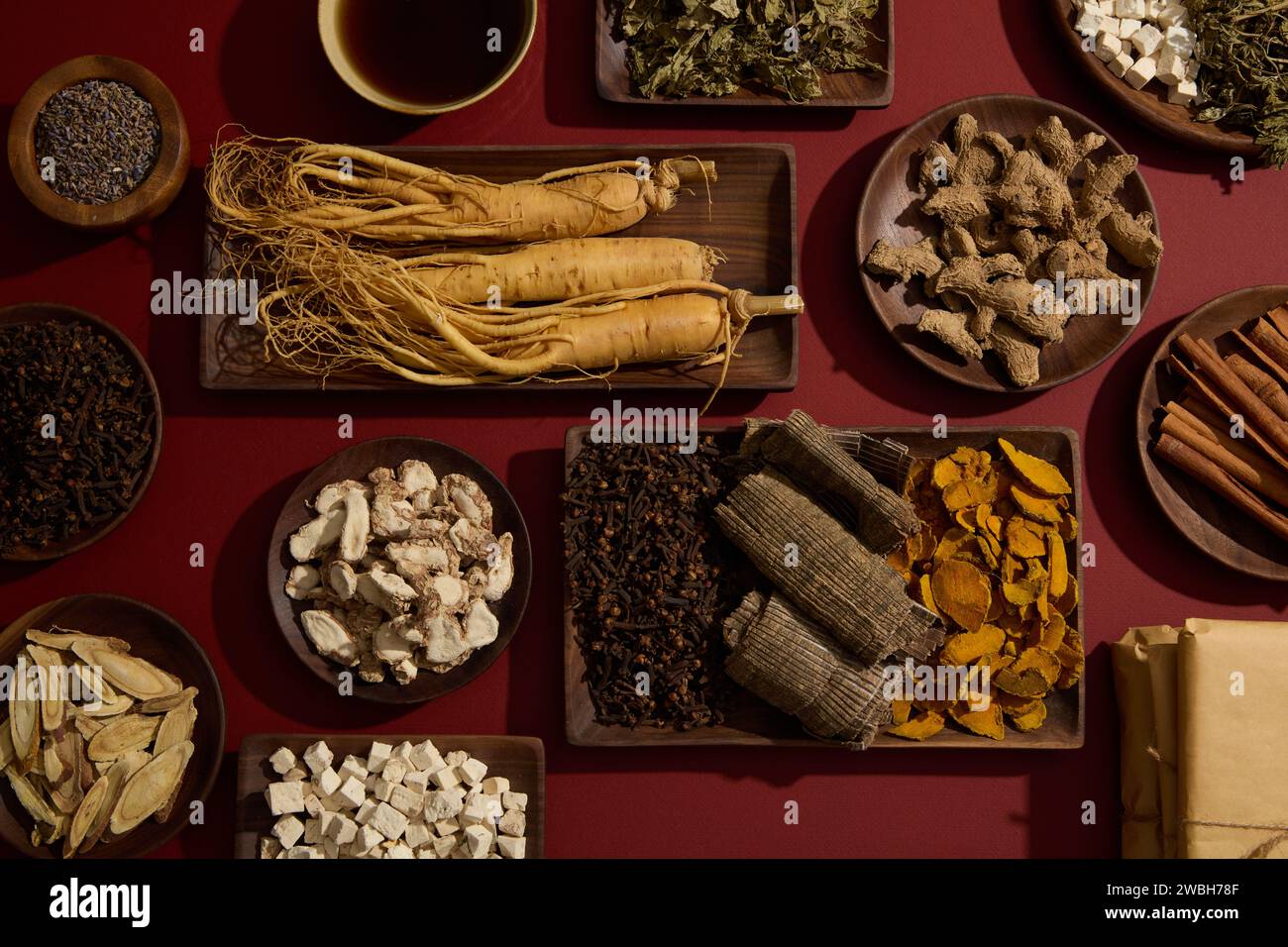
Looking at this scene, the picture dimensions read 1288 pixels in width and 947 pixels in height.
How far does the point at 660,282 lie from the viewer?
244 centimetres

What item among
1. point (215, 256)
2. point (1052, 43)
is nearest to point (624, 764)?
point (215, 256)

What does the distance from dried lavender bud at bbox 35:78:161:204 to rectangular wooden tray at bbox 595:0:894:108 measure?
1.18 metres

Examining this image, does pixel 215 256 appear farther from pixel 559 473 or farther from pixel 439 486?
pixel 559 473

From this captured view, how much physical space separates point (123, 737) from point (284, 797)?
416 mm

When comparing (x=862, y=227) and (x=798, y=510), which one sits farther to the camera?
(x=862, y=227)

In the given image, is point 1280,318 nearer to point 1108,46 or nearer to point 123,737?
point 1108,46

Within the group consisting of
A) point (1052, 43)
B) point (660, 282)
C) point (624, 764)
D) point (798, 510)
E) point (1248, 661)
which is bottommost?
point (624, 764)

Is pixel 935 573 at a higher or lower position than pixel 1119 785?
higher

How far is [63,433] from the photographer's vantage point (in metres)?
2.34

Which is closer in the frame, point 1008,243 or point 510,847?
point 510,847

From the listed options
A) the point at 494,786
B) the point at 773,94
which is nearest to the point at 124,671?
the point at 494,786

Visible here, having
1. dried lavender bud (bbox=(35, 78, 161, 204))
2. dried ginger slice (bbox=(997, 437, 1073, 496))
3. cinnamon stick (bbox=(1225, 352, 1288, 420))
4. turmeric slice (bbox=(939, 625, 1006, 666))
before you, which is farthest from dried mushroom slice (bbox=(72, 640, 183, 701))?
cinnamon stick (bbox=(1225, 352, 1288, 420))

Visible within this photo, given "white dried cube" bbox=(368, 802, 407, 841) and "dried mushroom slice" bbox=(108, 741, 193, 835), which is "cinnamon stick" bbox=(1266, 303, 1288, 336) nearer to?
"white dried cube" bbox=(368, 802, 407, 841)

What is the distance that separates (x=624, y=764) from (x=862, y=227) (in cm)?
156
